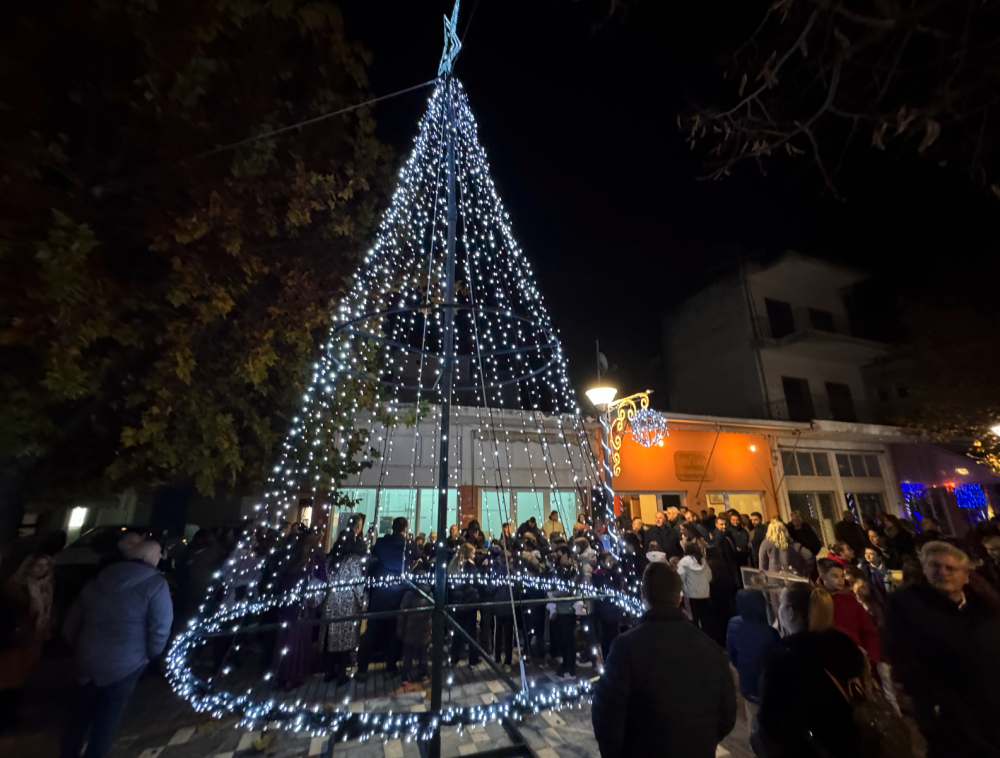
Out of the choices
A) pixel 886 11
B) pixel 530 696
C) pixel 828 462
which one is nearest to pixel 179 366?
pixel 530 696

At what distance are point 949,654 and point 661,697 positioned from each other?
2.01 metres

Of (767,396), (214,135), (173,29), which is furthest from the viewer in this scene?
(767,396)

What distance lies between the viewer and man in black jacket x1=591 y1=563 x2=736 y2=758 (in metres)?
2.14

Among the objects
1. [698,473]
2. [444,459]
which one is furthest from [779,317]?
[444,459]

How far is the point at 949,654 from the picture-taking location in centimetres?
272

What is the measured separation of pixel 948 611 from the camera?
2.81 metres

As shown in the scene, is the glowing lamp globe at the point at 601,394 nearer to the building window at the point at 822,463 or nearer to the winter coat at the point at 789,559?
the winter coat at the point at 789,559

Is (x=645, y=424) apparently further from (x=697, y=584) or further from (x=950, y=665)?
(x=950, y=665)

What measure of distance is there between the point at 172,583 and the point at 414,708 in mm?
4990

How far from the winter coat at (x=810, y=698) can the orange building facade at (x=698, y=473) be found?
11.7 m

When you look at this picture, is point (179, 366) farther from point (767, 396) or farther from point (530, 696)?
point (767, 396)

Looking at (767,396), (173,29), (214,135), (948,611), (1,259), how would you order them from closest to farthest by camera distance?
(948,611) → (1,259) → (173,29) → (214,135) → (767,396)

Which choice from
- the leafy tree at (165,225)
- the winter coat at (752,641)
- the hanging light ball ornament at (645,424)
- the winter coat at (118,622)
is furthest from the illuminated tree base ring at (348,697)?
the hanging light ball ornament at (645,424)

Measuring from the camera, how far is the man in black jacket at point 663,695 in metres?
2.14
